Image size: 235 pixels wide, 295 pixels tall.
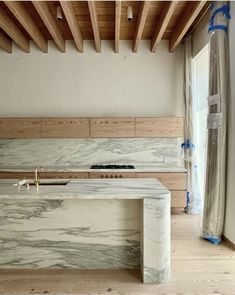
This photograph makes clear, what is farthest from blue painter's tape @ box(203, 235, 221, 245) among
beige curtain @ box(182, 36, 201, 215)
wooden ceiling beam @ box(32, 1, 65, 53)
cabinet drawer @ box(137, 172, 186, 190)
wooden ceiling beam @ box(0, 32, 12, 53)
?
wooden ceiling beam @ box(0, 32, 12, 53)

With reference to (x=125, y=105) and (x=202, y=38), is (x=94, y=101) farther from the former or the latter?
(x=202, y=38)

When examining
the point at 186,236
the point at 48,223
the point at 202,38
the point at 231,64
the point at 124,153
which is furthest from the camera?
the point at 124,153

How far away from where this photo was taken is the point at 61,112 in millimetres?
4883

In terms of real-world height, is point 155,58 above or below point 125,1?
below

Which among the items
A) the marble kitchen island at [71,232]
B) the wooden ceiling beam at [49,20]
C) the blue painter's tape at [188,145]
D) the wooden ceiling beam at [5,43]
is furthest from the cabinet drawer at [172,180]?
the wooden ceiling beam at [5,43]

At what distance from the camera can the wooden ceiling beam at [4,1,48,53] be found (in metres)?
3.23

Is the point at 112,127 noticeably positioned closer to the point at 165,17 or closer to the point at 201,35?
the point at 165,17

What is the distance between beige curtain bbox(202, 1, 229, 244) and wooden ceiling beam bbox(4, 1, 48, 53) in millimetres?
2487

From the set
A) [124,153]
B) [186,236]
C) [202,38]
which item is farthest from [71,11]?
[186,236]

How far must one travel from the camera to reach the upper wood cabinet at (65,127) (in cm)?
448

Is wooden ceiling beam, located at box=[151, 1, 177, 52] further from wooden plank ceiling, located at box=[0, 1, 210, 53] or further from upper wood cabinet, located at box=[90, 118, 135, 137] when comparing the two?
upper wood cabinet, located at box=[90, 118, 135, 137]

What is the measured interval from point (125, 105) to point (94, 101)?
0.60m

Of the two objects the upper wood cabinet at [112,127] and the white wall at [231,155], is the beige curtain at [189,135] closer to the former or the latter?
the upper wood cabinet at [112,127]

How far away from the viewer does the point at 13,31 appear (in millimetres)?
3992
